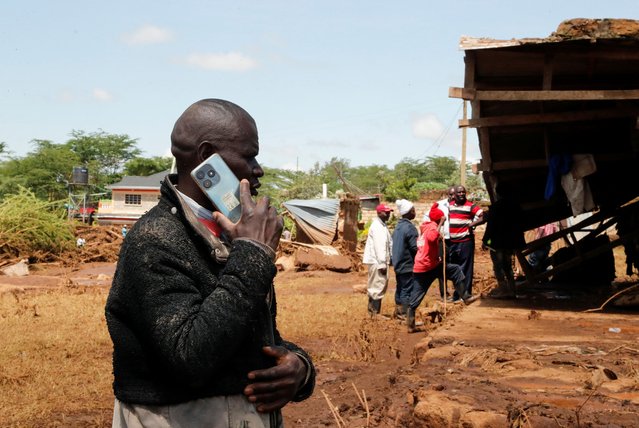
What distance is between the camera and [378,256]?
34.8ft

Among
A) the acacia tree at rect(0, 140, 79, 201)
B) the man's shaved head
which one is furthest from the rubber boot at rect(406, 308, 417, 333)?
the acacia tree at rect(0, 140, 79, 201)

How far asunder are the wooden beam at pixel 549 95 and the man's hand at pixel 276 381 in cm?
638

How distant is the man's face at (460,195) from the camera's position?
37.9ft

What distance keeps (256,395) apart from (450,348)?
14.2 feet

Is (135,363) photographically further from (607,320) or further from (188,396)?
(607,320)

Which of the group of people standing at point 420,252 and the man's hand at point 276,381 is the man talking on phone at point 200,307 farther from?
the group of people standing at point 420,252

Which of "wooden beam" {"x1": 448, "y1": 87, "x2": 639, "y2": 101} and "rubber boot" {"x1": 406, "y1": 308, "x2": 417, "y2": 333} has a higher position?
"wooden beam" {"x1": 448, "y1": 87, "x2": 639, "y2": 101}

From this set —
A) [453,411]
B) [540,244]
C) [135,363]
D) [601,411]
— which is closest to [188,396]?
→ [135,363]

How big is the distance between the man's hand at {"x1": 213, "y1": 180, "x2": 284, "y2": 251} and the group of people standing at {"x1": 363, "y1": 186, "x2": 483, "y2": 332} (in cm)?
780

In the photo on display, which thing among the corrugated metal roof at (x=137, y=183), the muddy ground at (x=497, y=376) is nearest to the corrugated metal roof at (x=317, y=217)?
the muddy ground at (x=497, y=376)

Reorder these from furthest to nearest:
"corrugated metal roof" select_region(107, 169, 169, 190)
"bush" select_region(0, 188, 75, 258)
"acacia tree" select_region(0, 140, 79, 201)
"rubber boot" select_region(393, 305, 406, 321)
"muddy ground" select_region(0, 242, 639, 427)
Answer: "acacia tree" select_region(0, 140, 79, 201), "corrugated metal roof" select_region(107, 169, 169, 190), "bush" select_region(0, 188, 75, 258), "rubber boot" select_region(393, 305, 406, 321), "muddy ground" select_region(0, 242, 639, 427)

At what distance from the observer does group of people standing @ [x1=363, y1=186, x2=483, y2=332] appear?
9797 mm

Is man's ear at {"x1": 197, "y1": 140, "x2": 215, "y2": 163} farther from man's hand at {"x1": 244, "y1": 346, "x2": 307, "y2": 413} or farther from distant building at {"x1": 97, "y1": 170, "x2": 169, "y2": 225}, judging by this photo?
distant building at {"x1": 97, "y1": 170, "x2": 169, "y2": 225}

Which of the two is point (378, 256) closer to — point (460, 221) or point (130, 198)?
point (460, 221)
